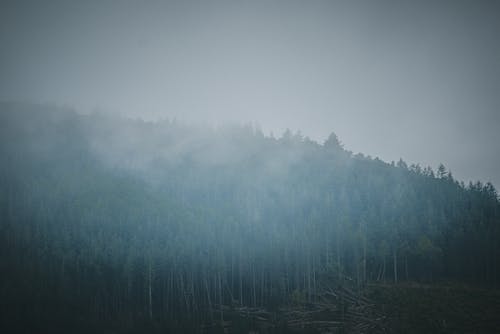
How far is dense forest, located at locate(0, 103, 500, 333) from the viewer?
66.5 metres

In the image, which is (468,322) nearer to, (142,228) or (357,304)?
(357,304)

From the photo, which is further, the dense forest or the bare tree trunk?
the bare tree trunk

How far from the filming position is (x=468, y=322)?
48.9 m

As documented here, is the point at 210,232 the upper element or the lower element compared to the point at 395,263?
upper

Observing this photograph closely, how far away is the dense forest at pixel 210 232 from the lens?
6650 cm

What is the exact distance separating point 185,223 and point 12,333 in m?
52.5

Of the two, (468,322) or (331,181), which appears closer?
(468,322)

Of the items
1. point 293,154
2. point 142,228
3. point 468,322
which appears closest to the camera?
point 468,322

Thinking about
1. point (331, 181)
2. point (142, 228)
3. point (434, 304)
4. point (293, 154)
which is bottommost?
point (434, 304)

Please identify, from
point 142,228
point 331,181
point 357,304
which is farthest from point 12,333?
point 331,181

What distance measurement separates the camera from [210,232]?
91.3m

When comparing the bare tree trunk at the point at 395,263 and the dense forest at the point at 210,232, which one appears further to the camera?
the bare tree trunk at the point at 395,263

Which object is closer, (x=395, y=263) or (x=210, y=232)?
A: (x=395, y=263)

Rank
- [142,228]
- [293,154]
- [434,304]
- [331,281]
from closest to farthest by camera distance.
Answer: [434,304], [331,281], [142,228], [293,154]
